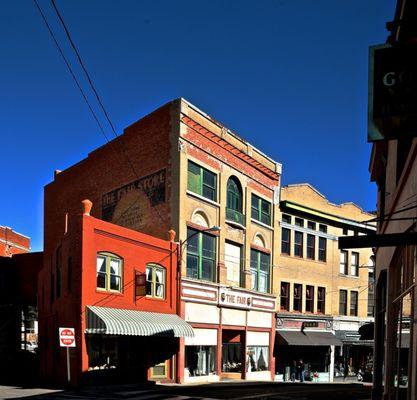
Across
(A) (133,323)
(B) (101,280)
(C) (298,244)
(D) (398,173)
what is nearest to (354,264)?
(C) (298,244)

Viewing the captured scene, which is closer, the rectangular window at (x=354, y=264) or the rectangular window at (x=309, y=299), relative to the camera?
the rectangular window at (x=309, y=299)

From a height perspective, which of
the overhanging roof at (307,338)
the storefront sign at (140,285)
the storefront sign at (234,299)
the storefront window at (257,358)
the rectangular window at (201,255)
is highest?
the rectangular window at (201,255)

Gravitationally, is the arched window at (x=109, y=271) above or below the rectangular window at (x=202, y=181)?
below

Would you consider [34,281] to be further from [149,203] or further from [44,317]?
[149,203]

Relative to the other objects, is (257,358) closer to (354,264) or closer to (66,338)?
(354,264)

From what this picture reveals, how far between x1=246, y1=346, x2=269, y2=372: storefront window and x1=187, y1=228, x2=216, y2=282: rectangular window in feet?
21.6

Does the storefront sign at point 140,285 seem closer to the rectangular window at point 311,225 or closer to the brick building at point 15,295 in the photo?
the brick building at point 15,295

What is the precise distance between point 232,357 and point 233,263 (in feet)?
18.7

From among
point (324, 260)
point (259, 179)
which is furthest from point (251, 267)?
point (324, 260)

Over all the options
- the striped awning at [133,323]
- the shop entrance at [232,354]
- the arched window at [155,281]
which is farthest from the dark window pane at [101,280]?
the shop entrance at [232,354]

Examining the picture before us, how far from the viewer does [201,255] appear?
28656 millimetres

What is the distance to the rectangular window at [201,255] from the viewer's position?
91.1ft

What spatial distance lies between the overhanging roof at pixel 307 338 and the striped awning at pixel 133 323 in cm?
1184

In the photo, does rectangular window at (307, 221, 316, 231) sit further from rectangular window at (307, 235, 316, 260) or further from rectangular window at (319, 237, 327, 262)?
rectangular window at (319, 237, 327, 262)
